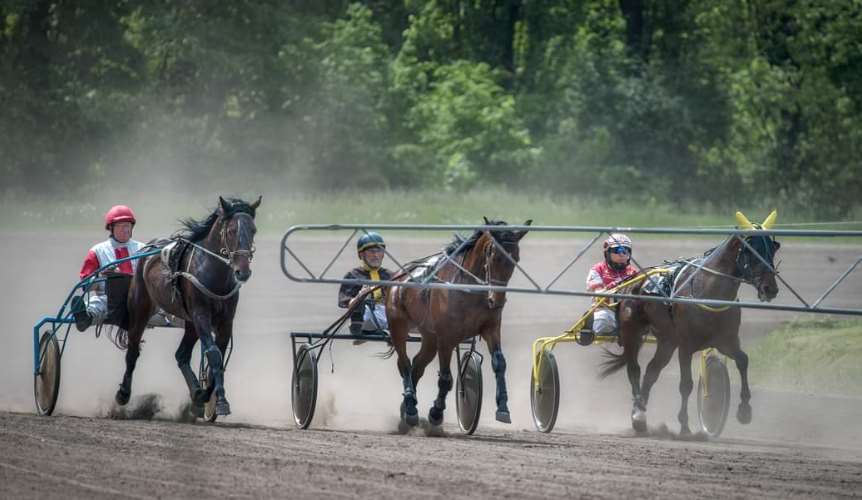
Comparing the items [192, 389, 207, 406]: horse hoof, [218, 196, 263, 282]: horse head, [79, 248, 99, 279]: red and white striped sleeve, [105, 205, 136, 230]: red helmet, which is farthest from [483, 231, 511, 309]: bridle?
[79, 248, 99, 279]: red and white striped sleeve

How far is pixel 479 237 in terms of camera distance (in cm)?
1188

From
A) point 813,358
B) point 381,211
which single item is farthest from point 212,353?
point 381,211

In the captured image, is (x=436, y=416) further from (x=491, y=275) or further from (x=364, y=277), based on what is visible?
(x=364, y=277)

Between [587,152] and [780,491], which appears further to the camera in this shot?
[587,152]

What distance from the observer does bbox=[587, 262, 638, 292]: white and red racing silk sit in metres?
13.4

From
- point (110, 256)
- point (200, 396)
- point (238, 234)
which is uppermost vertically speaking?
point (238, 234)

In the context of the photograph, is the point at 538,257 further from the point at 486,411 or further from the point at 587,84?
the point at 587,84

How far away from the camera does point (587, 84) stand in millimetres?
40719

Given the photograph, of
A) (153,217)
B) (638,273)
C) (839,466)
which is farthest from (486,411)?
(153,217)

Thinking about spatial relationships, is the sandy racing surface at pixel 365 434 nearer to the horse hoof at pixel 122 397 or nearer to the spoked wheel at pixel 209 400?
the horse hoof at pixel 122 397

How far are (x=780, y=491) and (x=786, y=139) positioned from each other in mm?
31238

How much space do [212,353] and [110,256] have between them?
82.3 inches

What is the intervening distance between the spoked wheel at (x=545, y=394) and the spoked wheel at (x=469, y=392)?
28.5 inches

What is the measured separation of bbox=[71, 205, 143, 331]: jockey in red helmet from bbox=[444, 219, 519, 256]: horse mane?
3120mm
